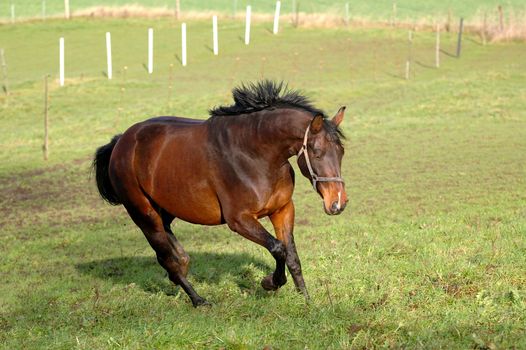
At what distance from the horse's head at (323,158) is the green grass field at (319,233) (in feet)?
3.18

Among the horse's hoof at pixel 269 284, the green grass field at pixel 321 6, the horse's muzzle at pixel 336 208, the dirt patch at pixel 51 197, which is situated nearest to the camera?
the horse's muzzle at pixel 336 208

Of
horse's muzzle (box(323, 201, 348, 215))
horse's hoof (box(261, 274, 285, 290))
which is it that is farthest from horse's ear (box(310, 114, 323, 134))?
horse's hoof (box(261, 274, 285, 290))

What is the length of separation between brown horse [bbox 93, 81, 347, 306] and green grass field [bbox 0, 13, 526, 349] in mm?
643

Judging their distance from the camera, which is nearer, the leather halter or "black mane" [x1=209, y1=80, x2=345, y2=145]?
the leather halter

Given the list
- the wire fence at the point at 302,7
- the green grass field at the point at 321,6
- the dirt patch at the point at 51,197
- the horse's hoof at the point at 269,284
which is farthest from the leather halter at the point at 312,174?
the green grass field at the point at 321,6

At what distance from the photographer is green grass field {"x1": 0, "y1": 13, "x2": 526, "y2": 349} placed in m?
6.58

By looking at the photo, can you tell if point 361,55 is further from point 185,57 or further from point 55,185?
point 55,185

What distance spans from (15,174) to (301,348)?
16.2 meters

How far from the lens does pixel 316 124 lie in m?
7.36

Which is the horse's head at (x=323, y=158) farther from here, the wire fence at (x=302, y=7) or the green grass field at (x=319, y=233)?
the wire fence at (x=302, y=7)

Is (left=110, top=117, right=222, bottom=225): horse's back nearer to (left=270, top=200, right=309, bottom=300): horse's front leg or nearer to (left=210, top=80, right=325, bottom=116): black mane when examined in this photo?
(left=210, top=80, right=325, bottom=116): black mane

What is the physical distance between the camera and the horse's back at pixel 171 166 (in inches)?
327

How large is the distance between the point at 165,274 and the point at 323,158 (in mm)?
3632

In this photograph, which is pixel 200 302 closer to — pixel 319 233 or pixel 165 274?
pixel 165 274
